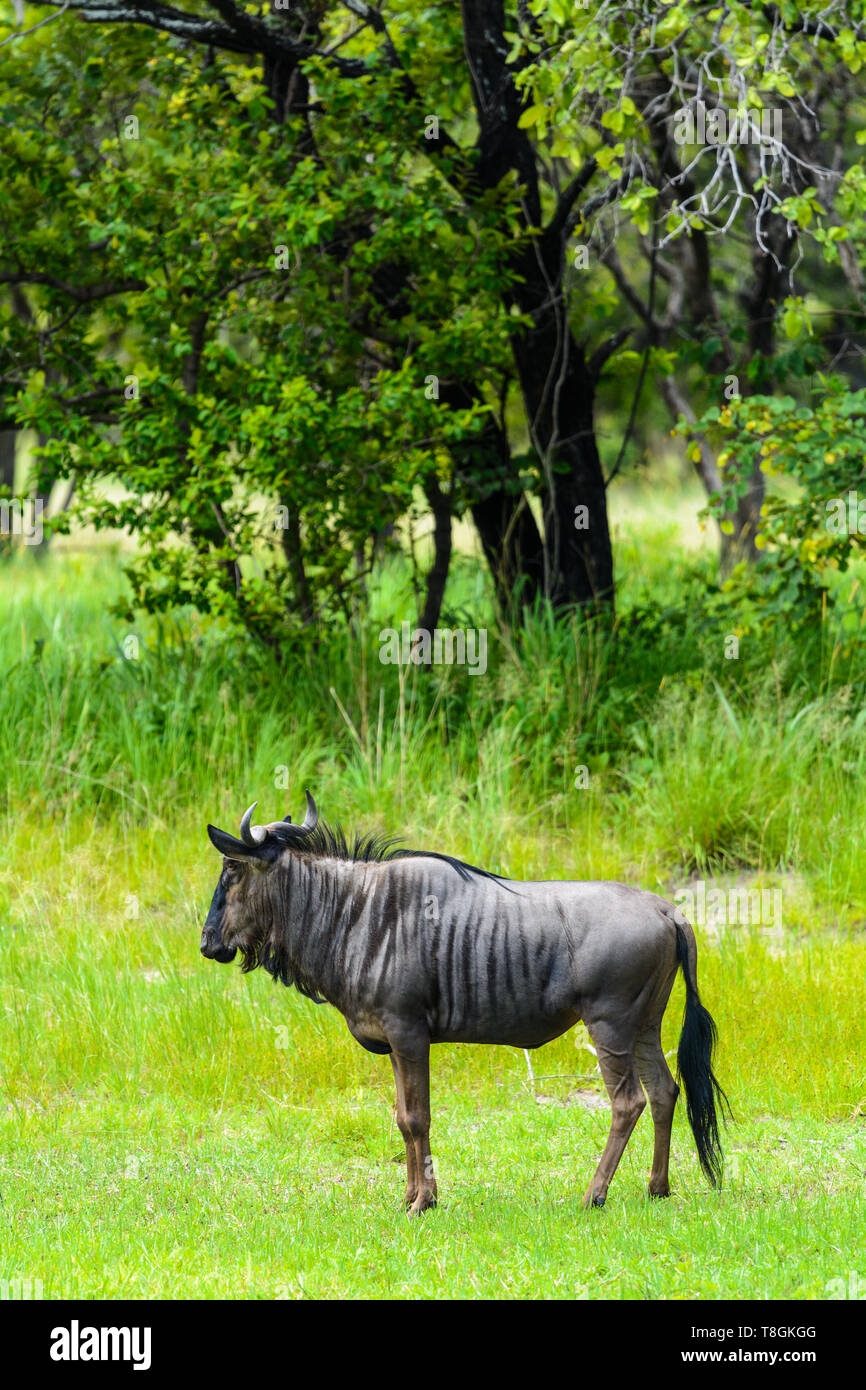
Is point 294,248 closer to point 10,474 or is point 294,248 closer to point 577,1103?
point 577,1103

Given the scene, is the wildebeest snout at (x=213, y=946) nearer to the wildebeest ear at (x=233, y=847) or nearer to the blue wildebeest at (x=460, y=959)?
the blue wildebeest at (x=460, y=959)

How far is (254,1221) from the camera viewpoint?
5.39m

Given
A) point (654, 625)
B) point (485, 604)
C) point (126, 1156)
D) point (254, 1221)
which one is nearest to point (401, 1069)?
point (254, 1221)

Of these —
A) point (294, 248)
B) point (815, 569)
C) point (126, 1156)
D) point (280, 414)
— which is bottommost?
point (126, 1156)

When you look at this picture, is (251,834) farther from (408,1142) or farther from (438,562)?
(438,562)

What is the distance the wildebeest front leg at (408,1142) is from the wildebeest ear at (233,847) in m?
0.84

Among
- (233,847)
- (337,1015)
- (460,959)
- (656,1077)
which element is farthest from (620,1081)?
(337,1015)

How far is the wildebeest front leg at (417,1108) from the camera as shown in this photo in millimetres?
5141

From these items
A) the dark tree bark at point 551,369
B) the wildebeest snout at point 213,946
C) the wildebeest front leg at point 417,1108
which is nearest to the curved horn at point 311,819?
the wildebeest snout at point 213,946

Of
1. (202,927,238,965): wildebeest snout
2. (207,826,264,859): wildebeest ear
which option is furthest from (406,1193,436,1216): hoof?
(207,826,264,859): wildebeest ear

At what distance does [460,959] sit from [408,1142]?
0.69 m

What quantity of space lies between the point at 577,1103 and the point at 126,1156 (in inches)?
78.5

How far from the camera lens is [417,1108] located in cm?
516

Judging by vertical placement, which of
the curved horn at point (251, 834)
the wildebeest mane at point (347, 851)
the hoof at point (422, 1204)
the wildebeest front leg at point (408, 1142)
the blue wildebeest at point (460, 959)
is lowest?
the hoof at point (422, 1204)
